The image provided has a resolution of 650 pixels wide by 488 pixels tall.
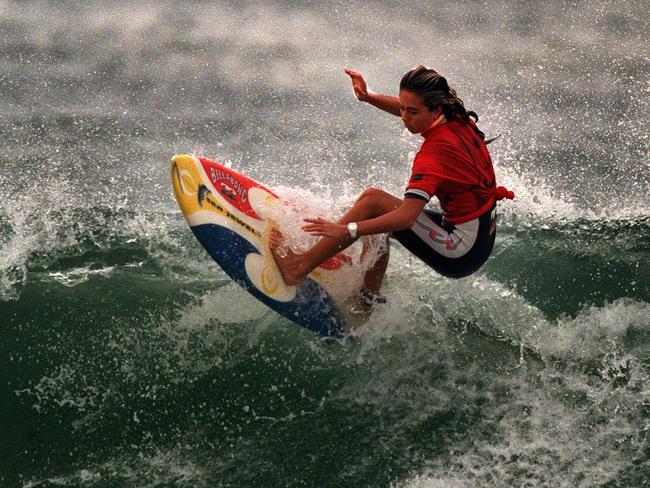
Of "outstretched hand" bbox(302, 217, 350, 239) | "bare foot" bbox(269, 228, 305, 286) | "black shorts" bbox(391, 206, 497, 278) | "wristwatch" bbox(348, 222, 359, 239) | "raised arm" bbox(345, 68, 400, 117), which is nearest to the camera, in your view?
"outstretched hand" bbox(302, 217, 350, 239)

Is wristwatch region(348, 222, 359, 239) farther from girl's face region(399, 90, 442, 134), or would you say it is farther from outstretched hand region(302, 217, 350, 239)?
girl's face region(399, 90, 442, 134)

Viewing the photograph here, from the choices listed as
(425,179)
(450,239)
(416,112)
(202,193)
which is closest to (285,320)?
(202,193)

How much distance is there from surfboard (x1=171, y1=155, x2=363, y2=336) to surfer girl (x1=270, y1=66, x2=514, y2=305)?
9 centimetres

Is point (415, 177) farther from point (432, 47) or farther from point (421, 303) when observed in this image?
point (432, 47)

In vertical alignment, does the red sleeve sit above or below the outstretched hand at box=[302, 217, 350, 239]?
above

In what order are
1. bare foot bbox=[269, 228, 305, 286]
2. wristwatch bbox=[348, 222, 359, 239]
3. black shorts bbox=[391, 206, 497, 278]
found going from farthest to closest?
bare foot bbox=[269, 228, 305, 286] < black shorts bbox=[391, 206, 497, 278] < wristwatch bbox=[348, 222, 359, 239]

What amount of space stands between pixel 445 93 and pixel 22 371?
2.71 meters

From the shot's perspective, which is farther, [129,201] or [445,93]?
[129,201]

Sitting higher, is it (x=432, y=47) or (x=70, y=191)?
(x=432, y=47)

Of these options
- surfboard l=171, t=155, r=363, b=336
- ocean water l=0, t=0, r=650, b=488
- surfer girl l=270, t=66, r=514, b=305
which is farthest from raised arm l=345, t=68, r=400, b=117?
surfboard l=171, t=155, r=363, b=336

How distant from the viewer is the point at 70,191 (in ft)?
21.3

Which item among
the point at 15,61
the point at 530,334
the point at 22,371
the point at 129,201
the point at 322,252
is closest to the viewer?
the point at 322,252

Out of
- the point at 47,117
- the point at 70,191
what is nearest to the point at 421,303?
the point at 70,191

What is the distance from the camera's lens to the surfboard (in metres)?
4.81
